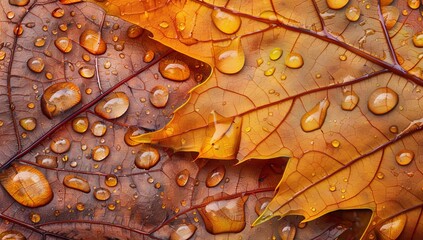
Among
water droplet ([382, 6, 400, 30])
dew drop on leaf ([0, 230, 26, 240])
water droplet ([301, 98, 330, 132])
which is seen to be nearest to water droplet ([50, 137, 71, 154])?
dew drop on leaf ([0, 230, 26, 240])

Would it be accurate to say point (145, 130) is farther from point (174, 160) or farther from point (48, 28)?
point (48, 28)

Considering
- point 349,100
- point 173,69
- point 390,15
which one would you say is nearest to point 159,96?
point 173,69

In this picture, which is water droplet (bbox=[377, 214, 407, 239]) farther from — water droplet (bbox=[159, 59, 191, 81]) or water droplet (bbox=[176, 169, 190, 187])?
water droplet (bbox=[159, 59, 191, 81])

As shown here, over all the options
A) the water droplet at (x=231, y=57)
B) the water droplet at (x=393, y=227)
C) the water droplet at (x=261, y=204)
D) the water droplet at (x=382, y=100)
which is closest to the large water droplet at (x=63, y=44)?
the water droplet at (x=231, y=57)

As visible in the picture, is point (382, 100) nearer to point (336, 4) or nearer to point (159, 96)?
point (336, 4)

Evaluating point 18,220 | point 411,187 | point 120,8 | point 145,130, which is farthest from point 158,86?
point 411,187
